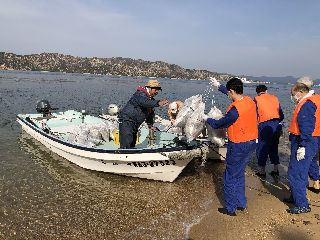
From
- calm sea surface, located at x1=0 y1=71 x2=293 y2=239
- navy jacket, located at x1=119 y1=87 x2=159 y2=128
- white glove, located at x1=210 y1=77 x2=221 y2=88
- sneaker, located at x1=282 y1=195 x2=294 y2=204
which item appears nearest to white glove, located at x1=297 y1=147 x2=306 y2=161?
sneaker, located at x1=282 y1=195 x2=294 y2=204

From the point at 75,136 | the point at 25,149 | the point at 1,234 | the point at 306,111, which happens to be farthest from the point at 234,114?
the point at 25,149

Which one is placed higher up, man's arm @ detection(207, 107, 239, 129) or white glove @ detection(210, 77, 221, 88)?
white glove @ detection(210, 77, 221, 88)

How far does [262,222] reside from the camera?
25.4 feet

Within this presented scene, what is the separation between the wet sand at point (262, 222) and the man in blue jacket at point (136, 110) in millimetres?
3173

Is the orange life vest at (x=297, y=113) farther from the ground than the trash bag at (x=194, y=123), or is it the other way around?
the orange life vest at (x=297, y=113)

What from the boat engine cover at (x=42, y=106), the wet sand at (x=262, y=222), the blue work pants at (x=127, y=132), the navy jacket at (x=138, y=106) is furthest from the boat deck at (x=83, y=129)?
the wet sand at (x=262, y=222)

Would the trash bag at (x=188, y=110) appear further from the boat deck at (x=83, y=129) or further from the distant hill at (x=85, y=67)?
the distant hill at (x=85, y=67)

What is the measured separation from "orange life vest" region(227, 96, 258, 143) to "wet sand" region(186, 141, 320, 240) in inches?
73.9

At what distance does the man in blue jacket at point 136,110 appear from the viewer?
995 centimetres

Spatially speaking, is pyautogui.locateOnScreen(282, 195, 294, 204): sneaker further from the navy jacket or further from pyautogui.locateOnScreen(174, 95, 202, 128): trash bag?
the navy jacket

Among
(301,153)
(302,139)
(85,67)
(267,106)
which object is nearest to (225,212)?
(301,153)

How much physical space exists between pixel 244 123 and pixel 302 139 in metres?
1.37

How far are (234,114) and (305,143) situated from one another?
1802 millimetres

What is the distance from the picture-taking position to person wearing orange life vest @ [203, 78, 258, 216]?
7.52 meters
